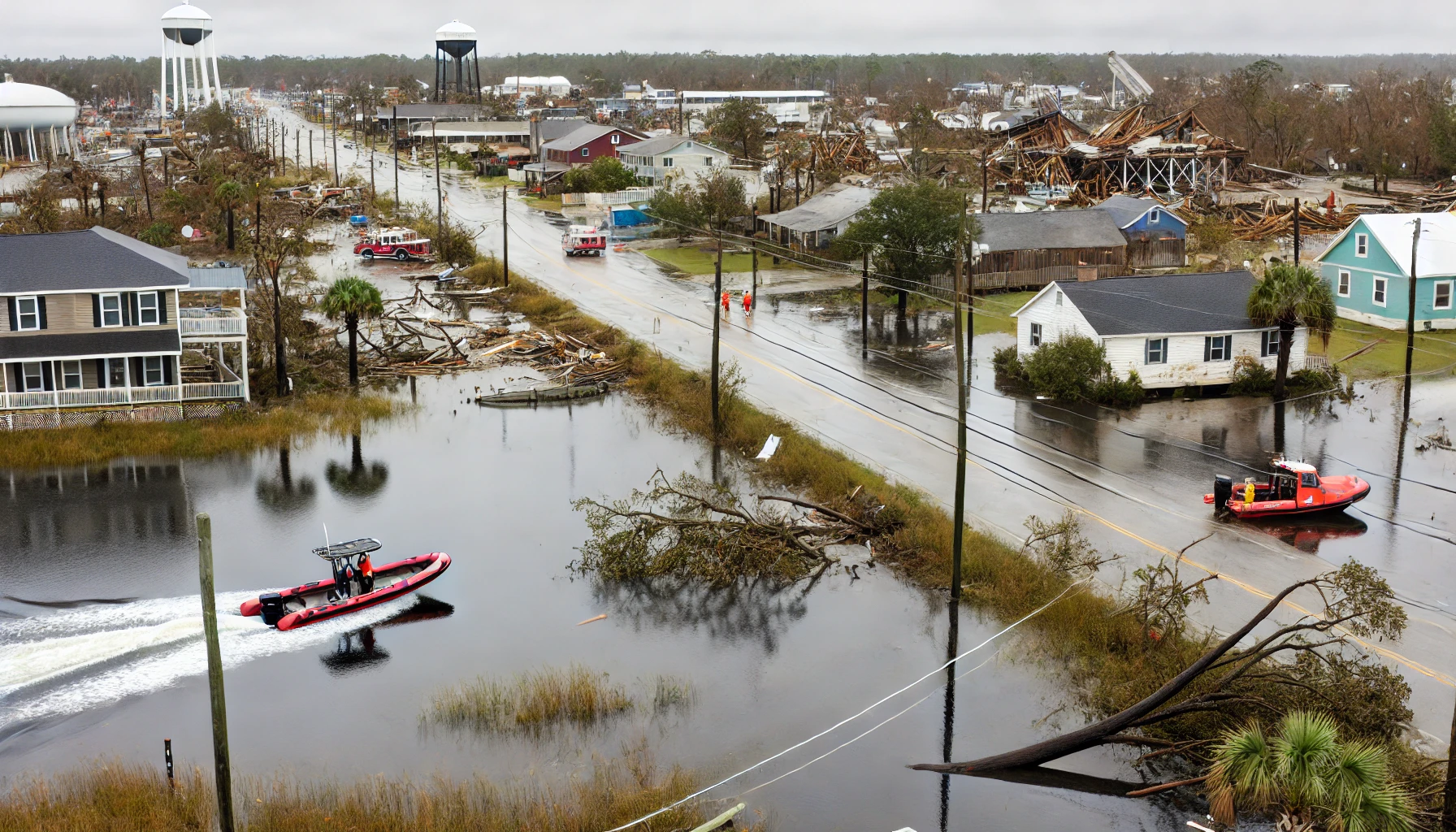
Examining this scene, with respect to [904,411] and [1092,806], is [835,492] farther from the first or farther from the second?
[1092,806]

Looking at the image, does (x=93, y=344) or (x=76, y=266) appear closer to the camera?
(x=93, y=344)

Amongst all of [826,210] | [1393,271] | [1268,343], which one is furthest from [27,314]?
[1393,271]

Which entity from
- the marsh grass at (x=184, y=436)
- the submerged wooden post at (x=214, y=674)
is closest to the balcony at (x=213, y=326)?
the marsh grass at (x=184, y=436)

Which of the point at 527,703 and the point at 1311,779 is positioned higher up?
the point at 1311,779

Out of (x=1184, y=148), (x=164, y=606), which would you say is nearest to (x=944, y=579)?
(x=164, y=606)

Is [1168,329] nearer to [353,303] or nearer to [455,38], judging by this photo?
[353,303]

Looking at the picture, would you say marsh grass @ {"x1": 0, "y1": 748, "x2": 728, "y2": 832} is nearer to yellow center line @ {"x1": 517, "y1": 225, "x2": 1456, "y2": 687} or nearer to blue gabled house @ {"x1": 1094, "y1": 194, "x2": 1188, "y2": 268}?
yellow center line @ {"x1": 517, "y1": 225, "x2": 1456, "y2": 687}
